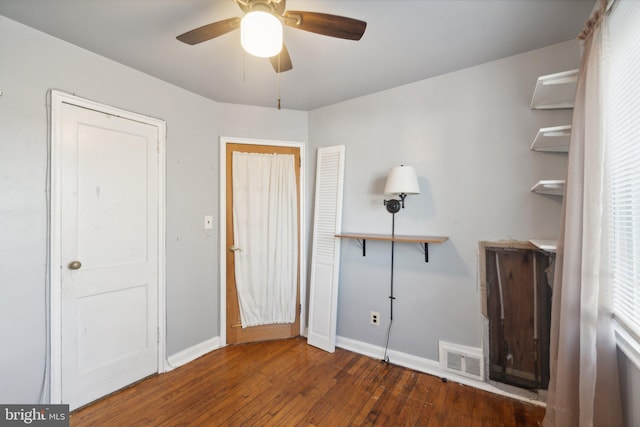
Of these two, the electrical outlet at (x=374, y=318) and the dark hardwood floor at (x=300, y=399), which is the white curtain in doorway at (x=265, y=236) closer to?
the dark hardwood floor at (x=300, y=399)

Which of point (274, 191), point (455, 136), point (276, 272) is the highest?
point (455, 136)

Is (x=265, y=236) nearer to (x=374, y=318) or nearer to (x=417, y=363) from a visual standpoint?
(x=374, y=318)

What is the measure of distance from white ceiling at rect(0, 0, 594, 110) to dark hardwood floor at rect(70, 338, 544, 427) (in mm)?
2497

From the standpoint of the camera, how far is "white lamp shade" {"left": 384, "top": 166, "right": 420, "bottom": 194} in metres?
2.17

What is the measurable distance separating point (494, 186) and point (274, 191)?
1991mm

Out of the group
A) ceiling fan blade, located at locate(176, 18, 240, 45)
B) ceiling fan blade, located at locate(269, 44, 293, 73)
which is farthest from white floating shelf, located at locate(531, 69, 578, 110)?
ceiling fan blade, located at locate(176, 18, 240, 45)

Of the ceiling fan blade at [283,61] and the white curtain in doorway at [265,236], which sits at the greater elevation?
the ceiling fan blade at [283,61]

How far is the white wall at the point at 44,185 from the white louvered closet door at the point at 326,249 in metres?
1.02

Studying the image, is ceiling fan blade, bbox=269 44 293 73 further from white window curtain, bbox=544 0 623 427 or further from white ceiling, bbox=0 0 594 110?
white window curtain, bbox=544 0 623 427

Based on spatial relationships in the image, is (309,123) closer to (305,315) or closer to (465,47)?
(465,47)

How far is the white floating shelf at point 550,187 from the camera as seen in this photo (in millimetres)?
1571

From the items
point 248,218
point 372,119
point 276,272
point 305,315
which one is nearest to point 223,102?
point 248,218

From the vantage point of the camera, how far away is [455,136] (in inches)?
86.7
